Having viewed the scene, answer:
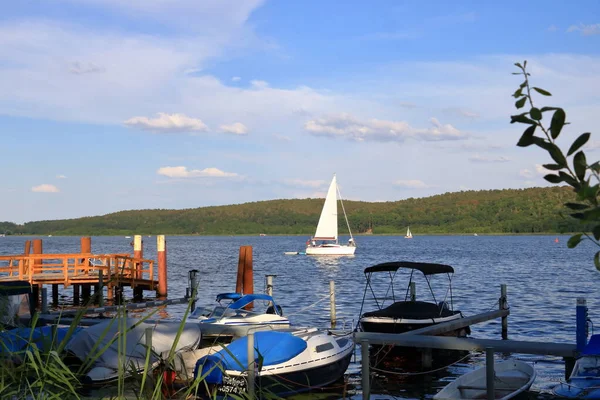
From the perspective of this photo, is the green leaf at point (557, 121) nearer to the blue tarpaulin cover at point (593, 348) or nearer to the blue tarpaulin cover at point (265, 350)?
the blue tarpaulin cover at point (265, 350)

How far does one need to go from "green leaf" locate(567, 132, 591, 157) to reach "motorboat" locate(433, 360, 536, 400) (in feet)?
37.2

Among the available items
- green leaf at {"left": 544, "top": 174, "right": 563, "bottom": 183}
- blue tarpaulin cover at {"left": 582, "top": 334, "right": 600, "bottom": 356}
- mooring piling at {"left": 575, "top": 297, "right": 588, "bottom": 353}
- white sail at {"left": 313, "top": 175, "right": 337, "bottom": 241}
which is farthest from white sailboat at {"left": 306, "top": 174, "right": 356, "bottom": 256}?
green leaf at {"left": 544, "top": 174, "right": 563, "bottom": 183}

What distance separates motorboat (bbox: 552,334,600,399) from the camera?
502 inches

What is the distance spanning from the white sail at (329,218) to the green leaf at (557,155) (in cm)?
7239

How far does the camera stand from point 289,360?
46.5ft

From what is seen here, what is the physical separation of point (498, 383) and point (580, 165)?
501 inches

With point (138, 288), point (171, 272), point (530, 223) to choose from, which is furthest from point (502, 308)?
point (530, 223)

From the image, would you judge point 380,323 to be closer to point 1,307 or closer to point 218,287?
point 1,307

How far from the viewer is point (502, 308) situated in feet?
77.8

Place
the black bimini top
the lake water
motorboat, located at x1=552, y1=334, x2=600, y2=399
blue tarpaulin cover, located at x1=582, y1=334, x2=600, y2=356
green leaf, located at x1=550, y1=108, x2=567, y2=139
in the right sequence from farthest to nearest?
1. the black bimini top
2. the lake water
3. blue tarpaulin cover, located at x1=582, y1=334, x2=600, y2=356
4. motorboat, located at x1=552, y1=334, x2=600, y2=399
5. green leaf, located at x1=550, y1=108, x2=567, y2=139

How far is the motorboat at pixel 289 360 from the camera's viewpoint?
13414 mm

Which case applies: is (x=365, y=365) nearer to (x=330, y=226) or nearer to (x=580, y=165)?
(x=580, y=165)

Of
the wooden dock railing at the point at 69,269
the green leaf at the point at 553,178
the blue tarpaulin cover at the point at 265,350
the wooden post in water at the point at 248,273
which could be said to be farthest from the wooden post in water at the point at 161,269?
the green leaf at the point at 553,178

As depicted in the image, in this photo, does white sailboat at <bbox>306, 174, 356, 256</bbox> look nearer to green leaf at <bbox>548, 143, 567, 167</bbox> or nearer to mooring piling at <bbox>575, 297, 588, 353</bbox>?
mooring piling at <bbox>575, 297, 588, 353</bbox>
